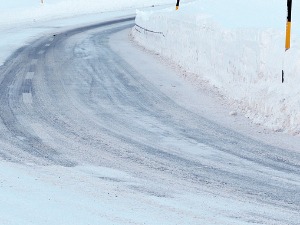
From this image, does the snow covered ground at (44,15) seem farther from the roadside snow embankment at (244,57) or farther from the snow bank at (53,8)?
the roadside snow embankment at (244,57)

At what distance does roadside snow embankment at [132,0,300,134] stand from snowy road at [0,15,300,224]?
0.95 m

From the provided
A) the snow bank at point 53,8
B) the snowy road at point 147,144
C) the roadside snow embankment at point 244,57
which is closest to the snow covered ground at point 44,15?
the snow bank at point 53,8

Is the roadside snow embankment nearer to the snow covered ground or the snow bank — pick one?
the snow covered ground

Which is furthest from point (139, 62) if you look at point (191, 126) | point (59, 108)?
point (191, 126)

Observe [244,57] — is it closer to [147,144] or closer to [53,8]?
[147,144]

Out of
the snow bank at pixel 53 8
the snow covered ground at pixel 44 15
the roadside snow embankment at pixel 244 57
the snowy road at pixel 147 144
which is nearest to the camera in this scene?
the snowy road at pixel 147 144

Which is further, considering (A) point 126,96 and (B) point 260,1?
(B) point 260,1

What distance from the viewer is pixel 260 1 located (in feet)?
83.2

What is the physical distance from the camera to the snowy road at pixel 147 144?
621 cm

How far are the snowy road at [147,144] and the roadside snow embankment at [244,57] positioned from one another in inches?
37.3

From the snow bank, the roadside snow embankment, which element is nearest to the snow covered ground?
the snow bank

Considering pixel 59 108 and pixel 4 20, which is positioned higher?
pixel 59 108

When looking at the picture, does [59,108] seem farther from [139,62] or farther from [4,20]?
[4,20]

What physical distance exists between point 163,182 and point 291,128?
128 inches
